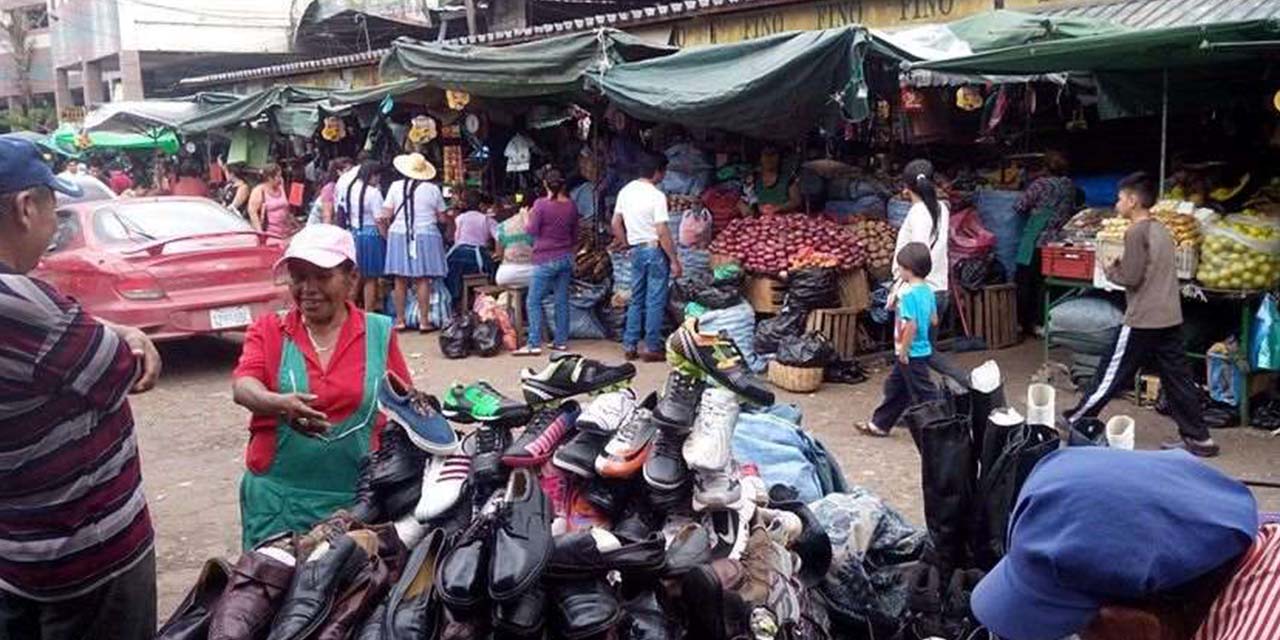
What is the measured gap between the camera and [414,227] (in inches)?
449

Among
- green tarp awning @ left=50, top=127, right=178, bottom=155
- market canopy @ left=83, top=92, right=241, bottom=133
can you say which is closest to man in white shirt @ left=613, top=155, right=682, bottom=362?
market canopy @ left=83, top=92, right=241, bottom=133

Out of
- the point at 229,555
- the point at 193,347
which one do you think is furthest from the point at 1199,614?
the point at 193,347

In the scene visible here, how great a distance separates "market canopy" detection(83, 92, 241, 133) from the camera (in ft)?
54.7

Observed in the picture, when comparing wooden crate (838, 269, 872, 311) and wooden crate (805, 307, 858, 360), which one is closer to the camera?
wooden crate (805, 307, 858, 360)

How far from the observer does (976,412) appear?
137 inches

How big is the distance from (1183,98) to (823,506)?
20.1 ft

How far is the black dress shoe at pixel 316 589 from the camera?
2334 mm

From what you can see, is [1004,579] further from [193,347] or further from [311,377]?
[193,347]

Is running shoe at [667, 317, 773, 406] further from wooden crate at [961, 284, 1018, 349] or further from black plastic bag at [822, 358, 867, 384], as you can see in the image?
wooden crate at [961, 284, 1018, 349]

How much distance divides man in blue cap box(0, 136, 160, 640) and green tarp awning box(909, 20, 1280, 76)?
18.7 ft

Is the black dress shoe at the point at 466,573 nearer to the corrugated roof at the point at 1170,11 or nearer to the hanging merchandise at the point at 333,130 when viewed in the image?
the corrugated roof at the point at 1170,11

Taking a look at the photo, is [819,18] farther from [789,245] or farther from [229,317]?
[229,317]

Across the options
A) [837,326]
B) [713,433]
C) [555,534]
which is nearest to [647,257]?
[837,326]

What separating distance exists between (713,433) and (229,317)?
299 inches
